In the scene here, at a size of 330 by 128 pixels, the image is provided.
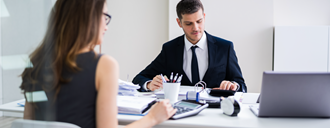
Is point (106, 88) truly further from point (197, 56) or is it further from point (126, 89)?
point (197, 56)

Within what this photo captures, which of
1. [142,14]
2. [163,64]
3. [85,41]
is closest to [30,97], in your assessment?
[85,41]

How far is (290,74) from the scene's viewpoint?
977mm

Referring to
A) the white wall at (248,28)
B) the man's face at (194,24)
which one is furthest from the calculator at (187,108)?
the white wall at (248,28)

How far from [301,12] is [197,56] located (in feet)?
5.75

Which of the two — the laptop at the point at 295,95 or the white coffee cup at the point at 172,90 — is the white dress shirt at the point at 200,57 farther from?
the laptop at the point at 295,95

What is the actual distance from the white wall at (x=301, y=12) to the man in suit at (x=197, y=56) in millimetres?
1387

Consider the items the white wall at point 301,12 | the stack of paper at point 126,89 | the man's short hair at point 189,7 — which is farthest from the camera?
the white wall at point 301,12

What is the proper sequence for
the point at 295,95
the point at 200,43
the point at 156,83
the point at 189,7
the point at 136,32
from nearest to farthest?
the point at 295,95 → the point at 156,83 → the point at 189,7 → the point at 200,43 → the point at 136,32

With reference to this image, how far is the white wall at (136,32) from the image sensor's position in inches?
129

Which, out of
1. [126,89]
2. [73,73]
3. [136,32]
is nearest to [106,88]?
[73,73]

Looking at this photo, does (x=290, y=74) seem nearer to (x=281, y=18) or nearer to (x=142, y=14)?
(x=281, y=18)

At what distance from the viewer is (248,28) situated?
2.83 meters

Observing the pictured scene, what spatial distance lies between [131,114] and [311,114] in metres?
0.78

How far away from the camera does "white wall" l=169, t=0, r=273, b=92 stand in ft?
9.19
